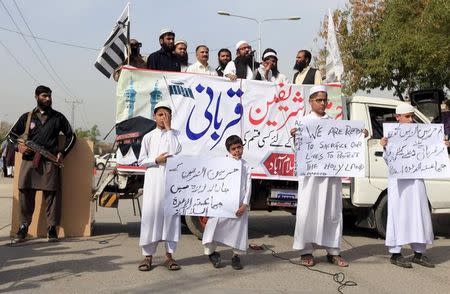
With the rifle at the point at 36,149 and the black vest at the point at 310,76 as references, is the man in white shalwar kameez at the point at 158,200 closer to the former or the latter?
the rifle at the point at 36,149

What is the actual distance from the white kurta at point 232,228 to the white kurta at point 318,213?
71 centimetres

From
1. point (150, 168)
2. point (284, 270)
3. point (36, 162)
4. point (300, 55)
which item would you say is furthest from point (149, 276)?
point (300, 55)

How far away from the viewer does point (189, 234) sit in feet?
27.0

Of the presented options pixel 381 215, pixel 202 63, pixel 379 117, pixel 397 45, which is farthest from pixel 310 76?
pixel 397 45

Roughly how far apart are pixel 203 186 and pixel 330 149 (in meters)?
1.52

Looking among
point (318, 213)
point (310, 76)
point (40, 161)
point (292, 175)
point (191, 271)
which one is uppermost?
point (310, 76)

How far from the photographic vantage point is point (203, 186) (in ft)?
18.9

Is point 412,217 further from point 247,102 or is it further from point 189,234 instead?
point 189,234

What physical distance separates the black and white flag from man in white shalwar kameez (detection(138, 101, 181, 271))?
7.67 ft

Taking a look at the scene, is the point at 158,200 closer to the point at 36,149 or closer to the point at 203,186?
the point at 203,186

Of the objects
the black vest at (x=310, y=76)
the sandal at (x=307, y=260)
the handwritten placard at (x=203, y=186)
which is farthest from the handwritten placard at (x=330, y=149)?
the black vest at (x=310, y=76)

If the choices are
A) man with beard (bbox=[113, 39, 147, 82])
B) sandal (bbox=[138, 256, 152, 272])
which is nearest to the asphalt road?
sandal (bbox=[138, 256, 152, 272])

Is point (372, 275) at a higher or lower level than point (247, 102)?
lower

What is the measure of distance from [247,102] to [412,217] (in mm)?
2711
